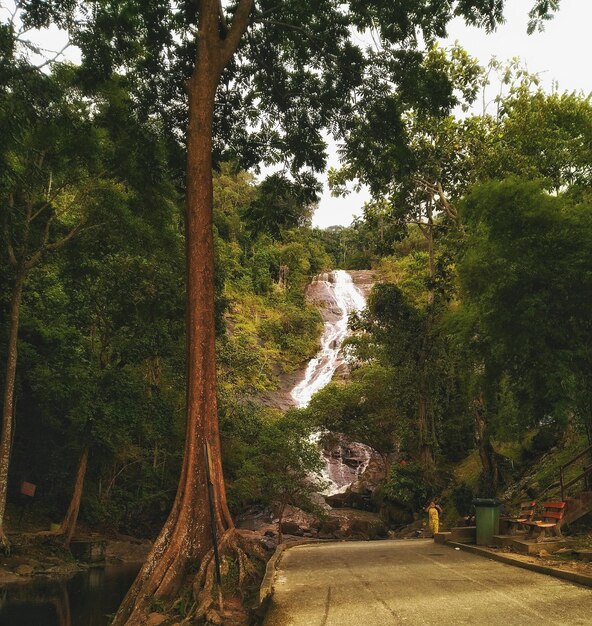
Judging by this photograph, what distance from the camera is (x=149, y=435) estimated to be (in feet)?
70.5

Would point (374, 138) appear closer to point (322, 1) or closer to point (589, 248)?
point (322, 1)

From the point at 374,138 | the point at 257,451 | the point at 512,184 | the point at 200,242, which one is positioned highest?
the point at 374,138

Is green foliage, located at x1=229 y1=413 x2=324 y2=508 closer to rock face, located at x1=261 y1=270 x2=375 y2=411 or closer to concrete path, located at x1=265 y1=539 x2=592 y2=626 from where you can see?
concrete path, located at x1=265 y1=539 x2=592 y2=626

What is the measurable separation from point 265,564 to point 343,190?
15.8 m

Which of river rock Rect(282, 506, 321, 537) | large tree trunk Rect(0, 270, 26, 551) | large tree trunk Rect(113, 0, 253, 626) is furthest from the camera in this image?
river rock Rect(282, 506, 321, 537)

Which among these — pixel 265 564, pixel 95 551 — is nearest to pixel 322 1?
pixel 265 564

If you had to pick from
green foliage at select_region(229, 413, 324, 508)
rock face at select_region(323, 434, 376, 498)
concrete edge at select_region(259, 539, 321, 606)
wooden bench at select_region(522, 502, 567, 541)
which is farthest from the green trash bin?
rock face at select_region(323, 434, 376, 498)

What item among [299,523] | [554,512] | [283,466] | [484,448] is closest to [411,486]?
[484,448]

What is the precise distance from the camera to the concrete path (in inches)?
205

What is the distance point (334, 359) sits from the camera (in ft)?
154

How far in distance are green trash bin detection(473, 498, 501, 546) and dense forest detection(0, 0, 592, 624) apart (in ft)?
6.26

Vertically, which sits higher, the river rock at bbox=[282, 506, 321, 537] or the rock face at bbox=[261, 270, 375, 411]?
the rock face at bbox=[261, 270, 375, 411]

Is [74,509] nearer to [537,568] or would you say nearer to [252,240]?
[252,240]

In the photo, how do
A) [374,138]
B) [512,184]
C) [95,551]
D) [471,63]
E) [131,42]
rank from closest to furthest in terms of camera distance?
[512,184] → [131,42] → [374,138] → [471,63] → [95,551]
